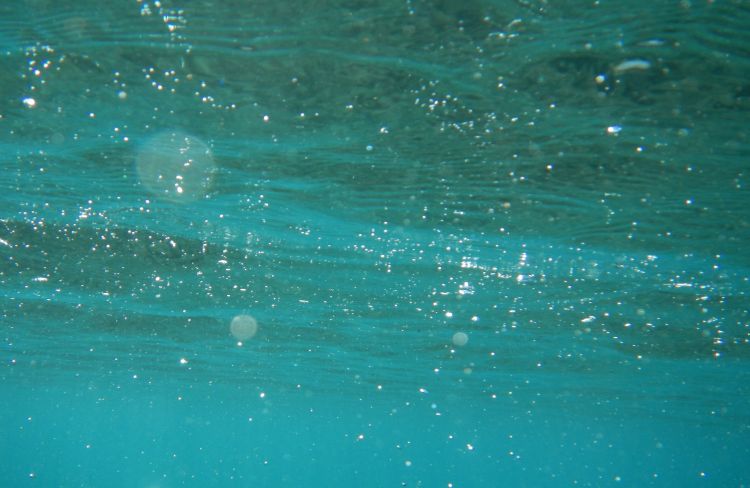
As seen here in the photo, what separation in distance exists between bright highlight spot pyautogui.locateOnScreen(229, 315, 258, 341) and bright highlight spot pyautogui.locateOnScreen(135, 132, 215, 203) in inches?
439

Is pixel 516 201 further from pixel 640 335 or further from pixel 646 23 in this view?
pixel 640 335

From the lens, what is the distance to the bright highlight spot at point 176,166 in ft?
32.8

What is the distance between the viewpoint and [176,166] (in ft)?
35.2

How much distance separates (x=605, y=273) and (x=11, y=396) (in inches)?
2420

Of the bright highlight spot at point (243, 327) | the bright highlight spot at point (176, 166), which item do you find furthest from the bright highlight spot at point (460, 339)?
the bright highlight spot at point (176, 166)

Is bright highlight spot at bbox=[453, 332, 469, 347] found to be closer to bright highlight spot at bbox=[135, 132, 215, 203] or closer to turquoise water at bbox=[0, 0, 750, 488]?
turquoise water at bbox=[0, 0, 750, 488]

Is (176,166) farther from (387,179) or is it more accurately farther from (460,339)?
(460,339)

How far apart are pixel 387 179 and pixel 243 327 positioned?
15.0 m

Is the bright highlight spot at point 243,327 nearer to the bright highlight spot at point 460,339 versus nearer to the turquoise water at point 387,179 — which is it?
the turquoise water at point 387,179

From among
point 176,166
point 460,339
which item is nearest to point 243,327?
point 460,339

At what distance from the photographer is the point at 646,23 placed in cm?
671

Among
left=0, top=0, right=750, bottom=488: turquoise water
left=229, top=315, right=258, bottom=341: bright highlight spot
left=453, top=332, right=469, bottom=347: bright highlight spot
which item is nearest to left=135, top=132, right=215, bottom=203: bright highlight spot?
left=0, top=0, right=750, bottom=488: turquoise water

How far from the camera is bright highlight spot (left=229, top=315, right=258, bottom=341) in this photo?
2233 cm

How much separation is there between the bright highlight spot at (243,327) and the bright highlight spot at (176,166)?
439 inches
